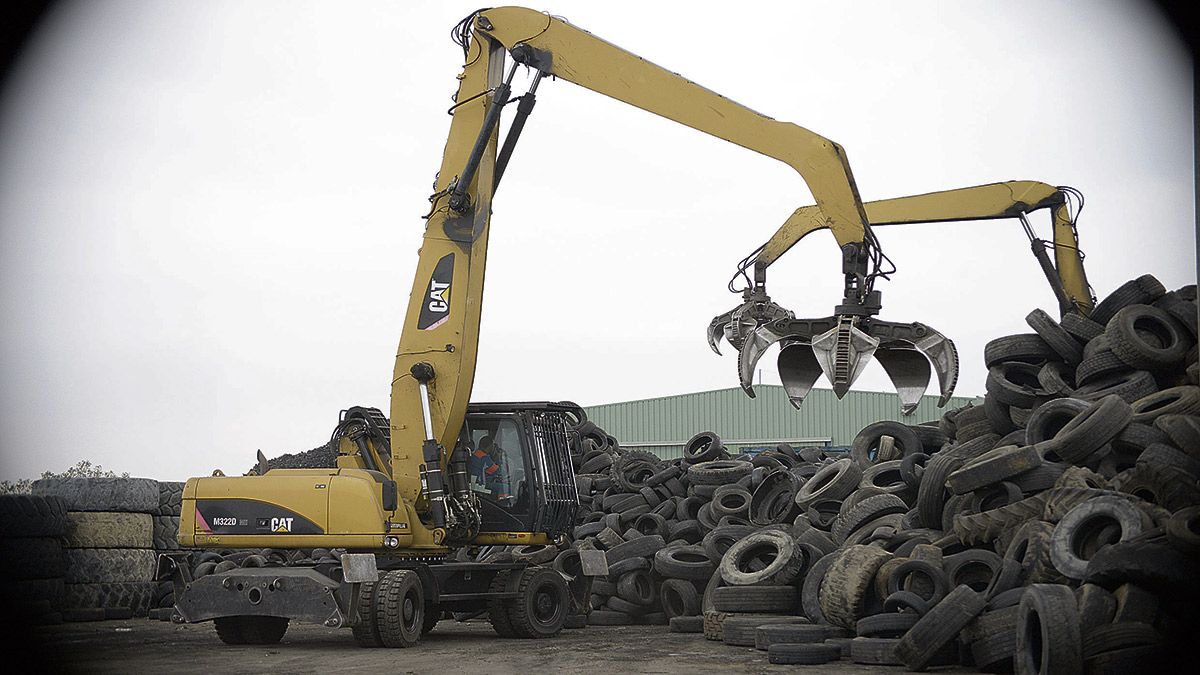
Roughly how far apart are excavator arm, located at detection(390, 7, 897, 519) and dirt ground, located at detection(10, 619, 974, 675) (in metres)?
1.87

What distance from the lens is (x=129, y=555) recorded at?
17203mm

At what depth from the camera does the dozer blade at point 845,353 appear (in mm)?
10820

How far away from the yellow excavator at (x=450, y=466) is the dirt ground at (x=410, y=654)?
0.42 m

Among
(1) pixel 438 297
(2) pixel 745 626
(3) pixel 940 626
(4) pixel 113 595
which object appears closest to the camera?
(3) pixel 940 626

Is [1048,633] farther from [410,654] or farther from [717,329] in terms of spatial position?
[717,329]

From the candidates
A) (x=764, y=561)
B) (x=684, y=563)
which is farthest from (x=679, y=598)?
(x=764, y=561)

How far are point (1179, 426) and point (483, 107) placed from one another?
7667 mm

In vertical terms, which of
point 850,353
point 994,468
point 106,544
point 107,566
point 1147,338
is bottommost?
point 107,566

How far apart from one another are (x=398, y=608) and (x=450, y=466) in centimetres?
170

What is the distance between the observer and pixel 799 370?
39.8ft

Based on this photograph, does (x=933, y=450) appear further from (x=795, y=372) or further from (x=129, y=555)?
(x=129, y=555)

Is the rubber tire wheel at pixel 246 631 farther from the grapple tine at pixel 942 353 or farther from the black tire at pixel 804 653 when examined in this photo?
the grapple tine at pixel 942 353

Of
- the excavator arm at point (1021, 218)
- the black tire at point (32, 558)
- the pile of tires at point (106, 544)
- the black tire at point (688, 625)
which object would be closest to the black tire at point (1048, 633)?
the black tire at point (688, 625)

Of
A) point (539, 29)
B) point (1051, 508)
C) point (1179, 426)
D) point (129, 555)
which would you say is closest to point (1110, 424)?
point (1179, 426)
